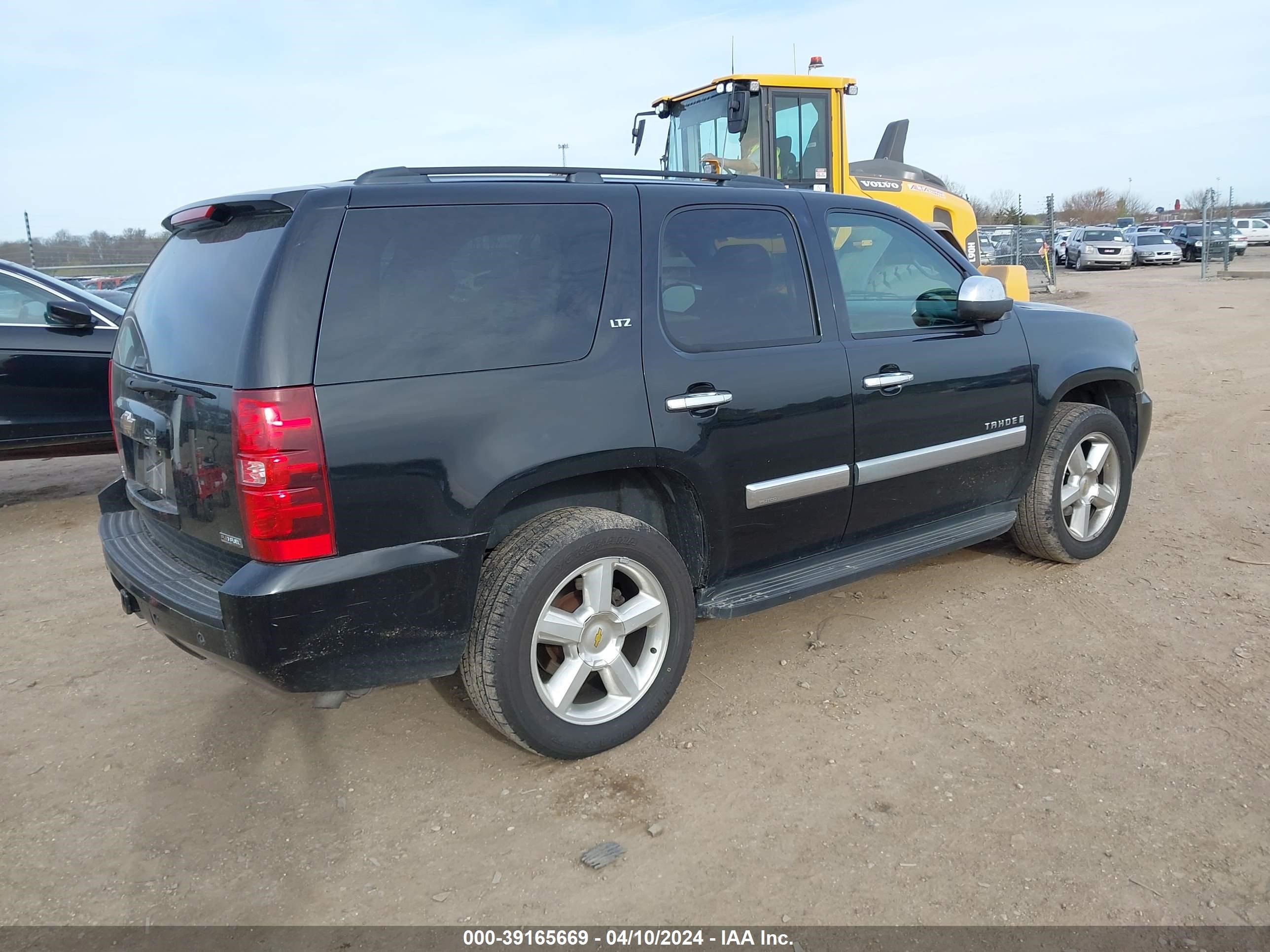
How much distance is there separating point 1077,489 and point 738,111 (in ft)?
19.5

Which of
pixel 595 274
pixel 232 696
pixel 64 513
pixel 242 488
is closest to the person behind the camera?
pixel 242 488

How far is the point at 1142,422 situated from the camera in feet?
17.1

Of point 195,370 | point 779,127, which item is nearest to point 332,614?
point 195,370

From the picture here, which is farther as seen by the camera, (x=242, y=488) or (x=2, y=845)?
(x=2, y=845)

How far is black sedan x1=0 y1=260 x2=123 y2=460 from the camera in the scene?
632cm

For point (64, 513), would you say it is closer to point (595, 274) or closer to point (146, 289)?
point (146, 289)

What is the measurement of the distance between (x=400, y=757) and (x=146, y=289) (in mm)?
1937

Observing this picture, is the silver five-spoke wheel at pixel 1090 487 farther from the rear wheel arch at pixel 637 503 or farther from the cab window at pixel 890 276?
the rear wheel arch at pixel 637 503

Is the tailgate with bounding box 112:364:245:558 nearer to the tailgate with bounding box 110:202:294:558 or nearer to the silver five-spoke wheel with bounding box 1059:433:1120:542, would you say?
the tailgate with bounding box 110:202:294:558

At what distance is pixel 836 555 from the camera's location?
4.02 meters

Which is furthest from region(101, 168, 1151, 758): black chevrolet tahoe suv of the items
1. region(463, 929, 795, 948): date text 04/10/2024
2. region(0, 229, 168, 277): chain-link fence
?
region(0, 229, 168, 277): chain-link fence

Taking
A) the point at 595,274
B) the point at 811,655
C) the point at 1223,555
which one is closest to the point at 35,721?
the point at 595,274

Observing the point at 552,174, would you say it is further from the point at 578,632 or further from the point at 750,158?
the point at 750,158

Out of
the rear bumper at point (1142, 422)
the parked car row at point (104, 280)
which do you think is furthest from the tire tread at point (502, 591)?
the parked car row at point (104, 280)
